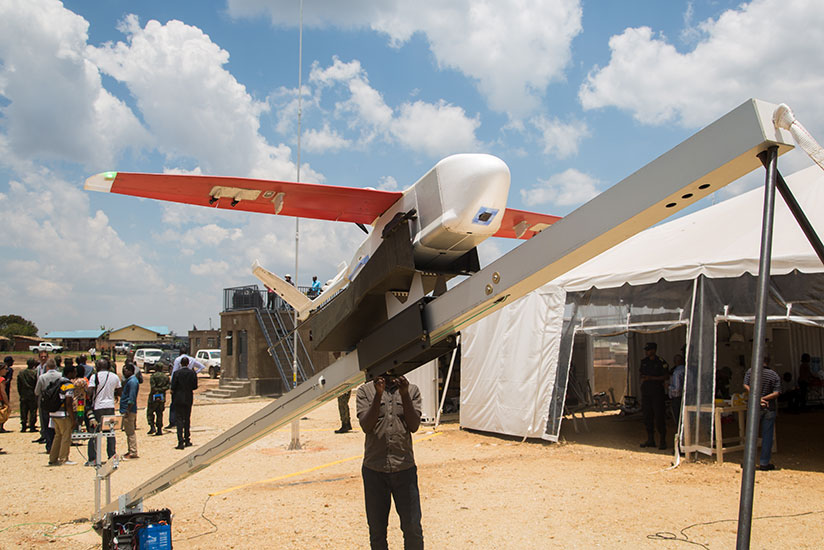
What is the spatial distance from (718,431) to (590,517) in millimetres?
3597

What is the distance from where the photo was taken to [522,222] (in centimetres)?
405

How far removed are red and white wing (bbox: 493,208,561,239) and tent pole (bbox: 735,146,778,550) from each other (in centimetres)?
237

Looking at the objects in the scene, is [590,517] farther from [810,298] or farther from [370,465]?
[810,298]

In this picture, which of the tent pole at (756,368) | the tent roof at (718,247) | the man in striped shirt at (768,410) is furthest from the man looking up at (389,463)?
the tent roof at (718,247)

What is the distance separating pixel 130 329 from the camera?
111500 mm

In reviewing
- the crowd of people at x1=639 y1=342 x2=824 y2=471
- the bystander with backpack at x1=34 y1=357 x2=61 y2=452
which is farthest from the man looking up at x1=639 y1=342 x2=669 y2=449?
the bystander with backpack at x1=34 y1=357 x2=61 y2=452

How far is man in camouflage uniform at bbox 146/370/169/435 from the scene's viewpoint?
12.2m

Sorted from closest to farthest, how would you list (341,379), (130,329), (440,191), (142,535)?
(440,191)
(341,379)
(142,535)
(130,329)

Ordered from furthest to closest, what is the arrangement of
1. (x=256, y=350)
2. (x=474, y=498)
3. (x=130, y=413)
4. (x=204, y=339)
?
1. (x=204, y=339)
2. (x=256, y=350)
3. (x=130, y=413)
4. (x=474, y=498)

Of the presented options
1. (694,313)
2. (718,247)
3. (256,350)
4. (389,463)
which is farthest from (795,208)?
(256,350)

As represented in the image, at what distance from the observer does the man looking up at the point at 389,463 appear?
3.92m

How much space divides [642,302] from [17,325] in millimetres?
107645

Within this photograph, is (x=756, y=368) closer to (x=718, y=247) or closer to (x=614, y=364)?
(x=718, y=247)

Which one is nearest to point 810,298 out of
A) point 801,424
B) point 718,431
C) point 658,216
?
point 718,431
